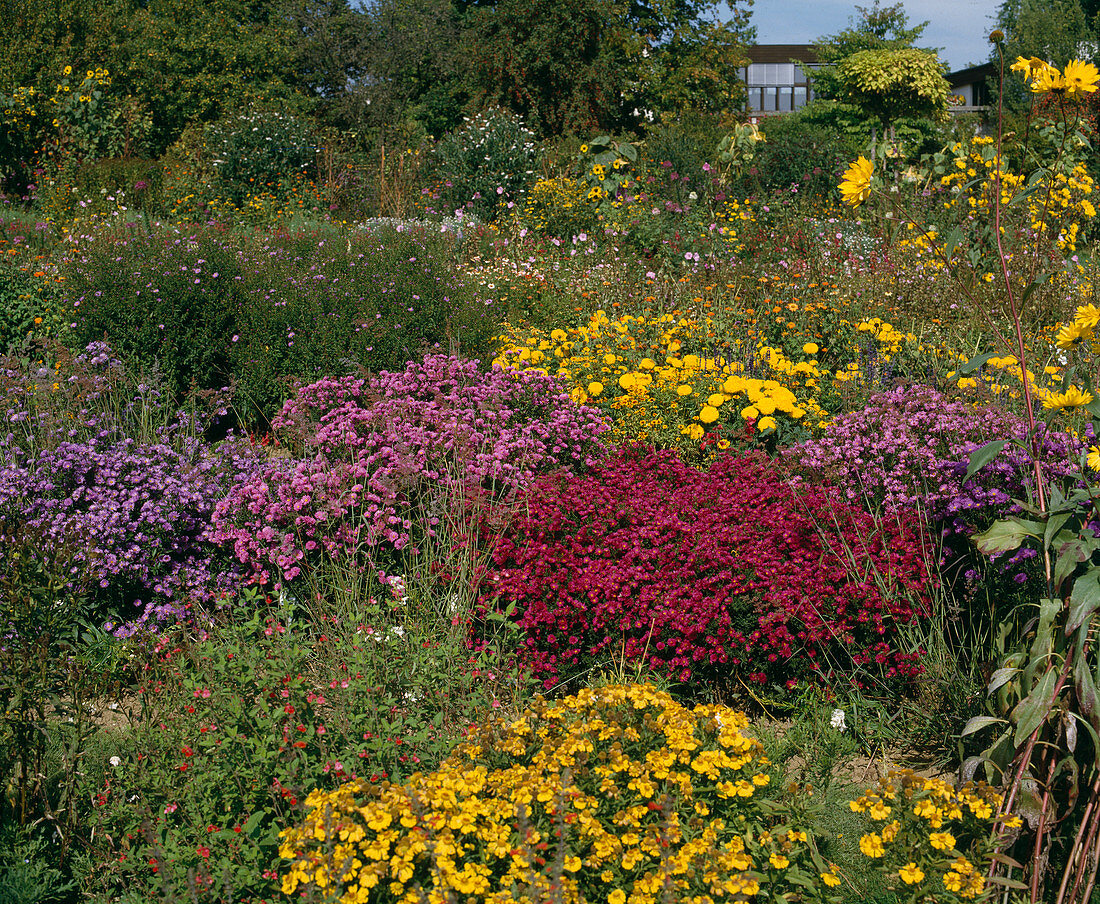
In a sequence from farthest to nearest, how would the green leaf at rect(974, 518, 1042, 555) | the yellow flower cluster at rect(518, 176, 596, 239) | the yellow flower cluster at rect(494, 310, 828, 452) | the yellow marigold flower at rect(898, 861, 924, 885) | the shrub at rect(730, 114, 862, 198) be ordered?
1. the shrub at rect(730, 114, 862, 198)
2. the yellow flower cluster at rect(518, 176, 596, 239)
3. the yellow flower cluster at rect(494, 310, 828, 452)
4. the green leaf at rect(974, 518, 1042, 555)
5. the yellow marigold flower at rect(898, 861, 924, 885)

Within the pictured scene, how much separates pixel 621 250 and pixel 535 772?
6735 millimetres

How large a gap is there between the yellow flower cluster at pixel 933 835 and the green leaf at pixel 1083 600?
462mm

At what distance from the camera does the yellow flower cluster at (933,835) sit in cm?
207

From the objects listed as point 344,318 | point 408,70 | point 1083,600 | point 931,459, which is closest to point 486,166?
point 344,318

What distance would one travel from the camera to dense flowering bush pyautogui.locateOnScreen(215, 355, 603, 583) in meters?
3.75

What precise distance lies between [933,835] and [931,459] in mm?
1835

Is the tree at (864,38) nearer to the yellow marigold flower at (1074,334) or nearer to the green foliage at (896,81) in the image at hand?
the green foliage at (896,81)

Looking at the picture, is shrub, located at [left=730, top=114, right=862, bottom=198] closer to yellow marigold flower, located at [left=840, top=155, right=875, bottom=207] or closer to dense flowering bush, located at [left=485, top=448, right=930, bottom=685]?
dense flowering bush, located at [left=485, top=448, right=930, bottom=685]

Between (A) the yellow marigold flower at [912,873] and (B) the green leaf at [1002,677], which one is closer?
(A) the yellow marigold flower at [912,873]

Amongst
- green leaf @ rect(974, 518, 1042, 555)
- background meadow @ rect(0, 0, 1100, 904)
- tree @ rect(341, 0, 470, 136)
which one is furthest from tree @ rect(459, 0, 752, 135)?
green leaf @ rect(974, 518, 1042, 555)

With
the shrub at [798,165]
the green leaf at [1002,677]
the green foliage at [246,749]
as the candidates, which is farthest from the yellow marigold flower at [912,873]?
the shrub at [798,165]

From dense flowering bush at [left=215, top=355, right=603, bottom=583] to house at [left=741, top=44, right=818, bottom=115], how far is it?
5729 cm

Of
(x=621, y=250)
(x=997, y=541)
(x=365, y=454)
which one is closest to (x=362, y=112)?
(x=621, y=250)

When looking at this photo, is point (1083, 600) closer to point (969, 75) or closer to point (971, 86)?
point (969, 75)
